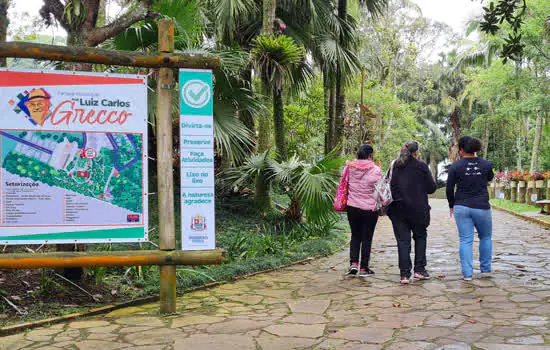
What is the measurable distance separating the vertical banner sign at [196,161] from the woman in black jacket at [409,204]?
2.77 metres

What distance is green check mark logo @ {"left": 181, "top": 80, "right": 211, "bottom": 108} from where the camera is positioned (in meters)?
5.46

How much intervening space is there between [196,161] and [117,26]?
2234 mm

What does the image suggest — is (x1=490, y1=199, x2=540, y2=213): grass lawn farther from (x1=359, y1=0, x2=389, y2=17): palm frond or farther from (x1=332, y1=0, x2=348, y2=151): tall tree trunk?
(x1=359, y1=0, x2=389, y2=17): palm frond

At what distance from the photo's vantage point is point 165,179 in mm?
5461

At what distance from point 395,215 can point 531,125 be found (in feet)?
133

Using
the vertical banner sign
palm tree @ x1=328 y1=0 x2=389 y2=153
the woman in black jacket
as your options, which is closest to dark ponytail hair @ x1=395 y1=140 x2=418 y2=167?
the woman in black jacket

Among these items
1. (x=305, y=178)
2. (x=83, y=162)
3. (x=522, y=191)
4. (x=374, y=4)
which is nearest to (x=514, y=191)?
(x=522, y=191)

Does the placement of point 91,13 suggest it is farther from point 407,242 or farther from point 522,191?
point 522,191

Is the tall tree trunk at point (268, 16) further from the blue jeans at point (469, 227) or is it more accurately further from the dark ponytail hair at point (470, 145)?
the blue jeans at point (469, 227)

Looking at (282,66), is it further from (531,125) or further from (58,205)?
(531,125)

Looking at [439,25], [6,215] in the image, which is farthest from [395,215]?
[439,25]

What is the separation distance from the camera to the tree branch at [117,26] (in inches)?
255

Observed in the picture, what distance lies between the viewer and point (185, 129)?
5.45m

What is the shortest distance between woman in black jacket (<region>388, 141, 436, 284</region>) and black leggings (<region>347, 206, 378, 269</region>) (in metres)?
0.33
